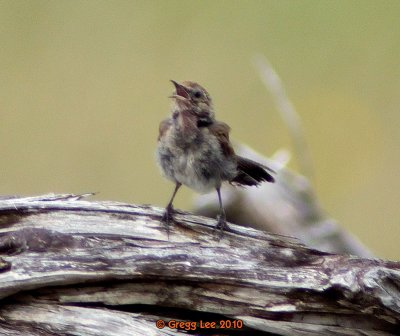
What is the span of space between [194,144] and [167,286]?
3.29 ft

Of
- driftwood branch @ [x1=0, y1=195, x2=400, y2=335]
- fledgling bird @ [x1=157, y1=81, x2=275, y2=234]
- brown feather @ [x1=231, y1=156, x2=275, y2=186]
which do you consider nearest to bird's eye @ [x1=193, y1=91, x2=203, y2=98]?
fledgling bird @ [x1=157, y1=81, x2=275, y2=234]

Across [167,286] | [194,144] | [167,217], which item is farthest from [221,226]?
[194,144]

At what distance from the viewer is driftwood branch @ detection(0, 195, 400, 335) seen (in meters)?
4.80

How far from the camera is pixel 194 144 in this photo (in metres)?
5.67

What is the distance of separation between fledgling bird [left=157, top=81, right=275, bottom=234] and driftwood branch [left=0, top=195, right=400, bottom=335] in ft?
2.34

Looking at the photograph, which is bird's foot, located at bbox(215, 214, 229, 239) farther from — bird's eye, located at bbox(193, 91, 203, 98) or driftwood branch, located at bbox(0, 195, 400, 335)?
bird's eye, located at bbox(193, 91, 203, 98)

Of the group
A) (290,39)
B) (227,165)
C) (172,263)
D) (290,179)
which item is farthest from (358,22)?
(172,263)

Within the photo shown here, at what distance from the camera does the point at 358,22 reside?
13508 millimetres

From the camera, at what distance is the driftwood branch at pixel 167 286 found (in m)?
4.80

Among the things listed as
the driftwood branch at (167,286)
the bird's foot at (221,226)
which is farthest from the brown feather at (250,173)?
the driftwood branch at (167,286)

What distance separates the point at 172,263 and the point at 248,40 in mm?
8725

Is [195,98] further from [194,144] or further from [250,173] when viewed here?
[250,173]

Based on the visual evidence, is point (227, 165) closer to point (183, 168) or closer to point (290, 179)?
point (183, 168)

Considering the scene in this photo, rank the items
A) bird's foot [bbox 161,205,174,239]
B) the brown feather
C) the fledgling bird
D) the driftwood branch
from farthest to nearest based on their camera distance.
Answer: the brown feather
the fledgling bird
bird's foot [bbox 161,205,174,239]
the driftwood branch
